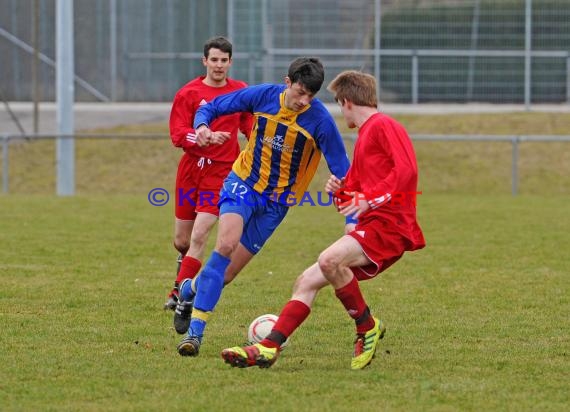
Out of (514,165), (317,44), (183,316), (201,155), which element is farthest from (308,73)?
(317,44)

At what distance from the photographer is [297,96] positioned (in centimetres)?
672

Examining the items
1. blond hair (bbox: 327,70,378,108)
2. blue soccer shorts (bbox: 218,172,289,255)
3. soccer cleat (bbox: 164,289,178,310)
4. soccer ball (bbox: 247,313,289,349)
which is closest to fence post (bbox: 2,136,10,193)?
soccer cleat (bbox: 164,289,178,310)

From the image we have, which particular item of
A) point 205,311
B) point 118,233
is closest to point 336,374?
point 205,311

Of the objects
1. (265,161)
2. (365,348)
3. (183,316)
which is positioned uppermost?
(265,161)

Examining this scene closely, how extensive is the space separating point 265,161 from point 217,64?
4.76 ft

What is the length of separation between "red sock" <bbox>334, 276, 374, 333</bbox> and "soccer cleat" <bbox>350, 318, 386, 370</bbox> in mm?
35

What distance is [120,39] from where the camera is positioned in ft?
84.8

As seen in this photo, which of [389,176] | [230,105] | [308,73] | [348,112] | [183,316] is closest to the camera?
[389,176]

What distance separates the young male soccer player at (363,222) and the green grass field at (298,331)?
7.1 inches

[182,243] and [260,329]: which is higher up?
[182,243]

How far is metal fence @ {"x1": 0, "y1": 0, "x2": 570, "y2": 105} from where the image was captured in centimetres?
2491

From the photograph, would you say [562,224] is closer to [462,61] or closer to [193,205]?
[193,205]

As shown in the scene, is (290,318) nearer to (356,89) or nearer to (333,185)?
(333,185)

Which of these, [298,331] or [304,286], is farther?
[298,331]
